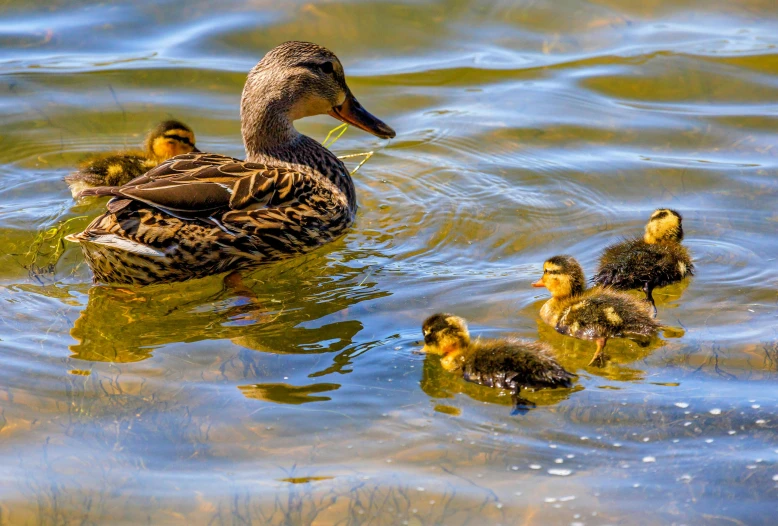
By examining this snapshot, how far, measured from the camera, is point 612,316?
173 inches

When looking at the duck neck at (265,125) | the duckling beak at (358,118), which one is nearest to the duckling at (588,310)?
the duckling beak at (358,118)

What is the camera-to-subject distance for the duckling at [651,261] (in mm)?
4863

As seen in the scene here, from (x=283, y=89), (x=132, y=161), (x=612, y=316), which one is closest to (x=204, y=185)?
(x=283, y=89)

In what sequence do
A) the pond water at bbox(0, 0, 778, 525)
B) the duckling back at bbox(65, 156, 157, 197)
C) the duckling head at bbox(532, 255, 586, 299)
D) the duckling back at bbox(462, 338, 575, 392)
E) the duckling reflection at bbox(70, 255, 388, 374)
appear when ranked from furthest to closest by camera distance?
the duckling back at bbox(65, 156, 157, 197) < the duckling head at bbox(532, 255, 586, 299) < the duckling reflection at bbox(70, 255, 388, 374) < the duckling back at bbox(462, 338, 575, 392) < the pond water at bbox(0, 0, 778, 525)

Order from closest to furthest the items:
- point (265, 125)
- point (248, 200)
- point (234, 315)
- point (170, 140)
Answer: point (234, 315)
point (248, 200)
point (265, 125)
point (170, 140)

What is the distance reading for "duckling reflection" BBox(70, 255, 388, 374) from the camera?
4527 mm

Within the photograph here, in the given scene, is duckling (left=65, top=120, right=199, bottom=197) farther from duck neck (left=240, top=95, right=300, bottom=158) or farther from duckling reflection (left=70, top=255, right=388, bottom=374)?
duckling reflection (left=70, top=255, right=388, bottom=374)

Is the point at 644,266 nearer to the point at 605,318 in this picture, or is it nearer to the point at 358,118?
the point at 605,318

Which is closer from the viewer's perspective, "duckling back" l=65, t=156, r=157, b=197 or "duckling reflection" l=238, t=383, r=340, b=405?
"duckling reflection" l=238, t=383, r=340, b=405

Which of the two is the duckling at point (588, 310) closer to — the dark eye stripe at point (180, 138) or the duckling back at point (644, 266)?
the duckling back at point (644, 266)

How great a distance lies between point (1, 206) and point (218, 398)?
279 cm

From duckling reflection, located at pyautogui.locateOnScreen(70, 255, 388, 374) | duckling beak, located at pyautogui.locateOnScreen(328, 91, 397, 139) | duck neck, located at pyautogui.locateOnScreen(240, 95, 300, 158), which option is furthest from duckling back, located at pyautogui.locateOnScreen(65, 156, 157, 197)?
duckling beak, located at pyautogui.locateOnScreen(328, 91, 397, 139)

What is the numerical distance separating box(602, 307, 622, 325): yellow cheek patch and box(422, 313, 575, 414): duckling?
0.38m

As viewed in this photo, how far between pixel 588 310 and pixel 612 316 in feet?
0.40
